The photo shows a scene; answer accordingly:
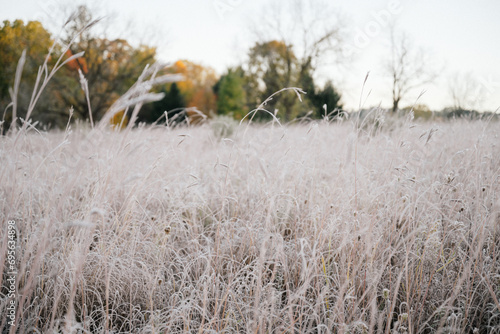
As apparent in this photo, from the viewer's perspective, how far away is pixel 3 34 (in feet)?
38.4

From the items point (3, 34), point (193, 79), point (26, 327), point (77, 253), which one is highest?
point (193, 79)

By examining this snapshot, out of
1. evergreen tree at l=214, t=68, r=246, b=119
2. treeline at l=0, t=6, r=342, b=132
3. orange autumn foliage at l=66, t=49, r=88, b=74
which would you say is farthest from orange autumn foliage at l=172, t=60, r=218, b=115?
orange autumn foliage at l=66, t=49, r=88, b=74

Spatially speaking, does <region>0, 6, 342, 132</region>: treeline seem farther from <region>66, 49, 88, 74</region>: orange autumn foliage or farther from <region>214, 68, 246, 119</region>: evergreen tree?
<region>214, 68, 246, 119</region>: evergreen tree

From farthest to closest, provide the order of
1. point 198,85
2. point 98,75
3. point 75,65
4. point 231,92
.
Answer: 1. point 198,85
2. point 231,92
3. point 98,75
4. point 75,65

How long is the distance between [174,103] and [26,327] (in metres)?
25.3

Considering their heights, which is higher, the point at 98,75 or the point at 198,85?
the point at 198,85

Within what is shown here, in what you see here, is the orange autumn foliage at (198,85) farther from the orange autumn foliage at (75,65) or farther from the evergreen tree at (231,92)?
the orange autumn foliage at (75,65)

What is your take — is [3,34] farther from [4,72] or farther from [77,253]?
[77,253]

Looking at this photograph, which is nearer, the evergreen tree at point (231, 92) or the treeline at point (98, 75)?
the treeline at point (98, 75)

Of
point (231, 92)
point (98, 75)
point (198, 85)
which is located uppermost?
point (198, 85)

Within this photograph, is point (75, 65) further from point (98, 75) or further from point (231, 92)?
point (231, 92)

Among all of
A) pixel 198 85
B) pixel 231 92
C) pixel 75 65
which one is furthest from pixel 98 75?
pixel 198 85

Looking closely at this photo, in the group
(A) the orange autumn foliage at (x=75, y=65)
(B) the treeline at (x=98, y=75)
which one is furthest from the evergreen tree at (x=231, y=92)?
(A) the orange autumn foliage at (x=75, y=65)

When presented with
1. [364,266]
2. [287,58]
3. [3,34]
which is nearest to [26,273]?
[364,266]
